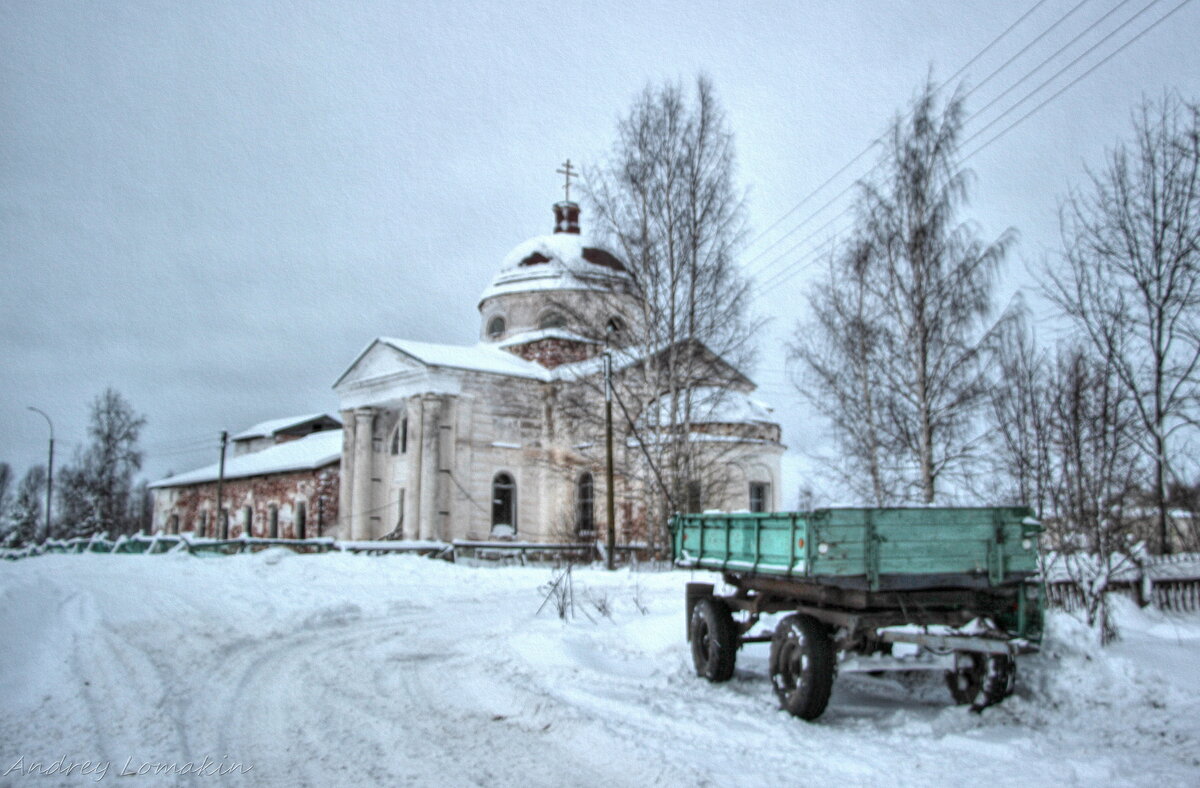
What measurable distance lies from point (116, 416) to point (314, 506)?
27202 millimetres

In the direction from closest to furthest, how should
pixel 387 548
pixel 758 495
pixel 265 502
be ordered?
pixel 387 548, pixel 758 495, pixel 265 502

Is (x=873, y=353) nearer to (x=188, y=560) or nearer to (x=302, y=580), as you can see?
(x=302, y=580)

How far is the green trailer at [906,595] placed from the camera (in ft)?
21.8

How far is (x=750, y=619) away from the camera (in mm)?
8500

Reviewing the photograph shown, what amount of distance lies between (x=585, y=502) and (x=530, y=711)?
25619 mm

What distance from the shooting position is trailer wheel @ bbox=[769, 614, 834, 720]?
6641 millimetres

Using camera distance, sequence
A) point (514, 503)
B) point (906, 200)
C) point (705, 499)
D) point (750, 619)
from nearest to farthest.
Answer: point (750, 619)
point (906, 200)
point (705, 499)
point (514, 503)

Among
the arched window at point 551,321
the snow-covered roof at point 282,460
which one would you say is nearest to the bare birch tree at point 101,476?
the snow-covered roof at point 282,460

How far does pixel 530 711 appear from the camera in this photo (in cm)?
686

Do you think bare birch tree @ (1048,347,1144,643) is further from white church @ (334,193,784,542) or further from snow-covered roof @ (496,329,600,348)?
snow-covered roof @ (496,329,600,348)

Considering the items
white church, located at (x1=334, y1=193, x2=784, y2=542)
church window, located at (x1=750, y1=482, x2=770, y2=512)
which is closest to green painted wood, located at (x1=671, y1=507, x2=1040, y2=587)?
white church, located at (x1=334, y1=193, x2=784, y2=542)

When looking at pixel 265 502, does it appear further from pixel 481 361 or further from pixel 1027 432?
pixel 1027 432

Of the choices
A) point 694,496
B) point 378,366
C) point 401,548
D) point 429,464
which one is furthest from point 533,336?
point 694,496

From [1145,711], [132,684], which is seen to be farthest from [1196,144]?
[132,684]
